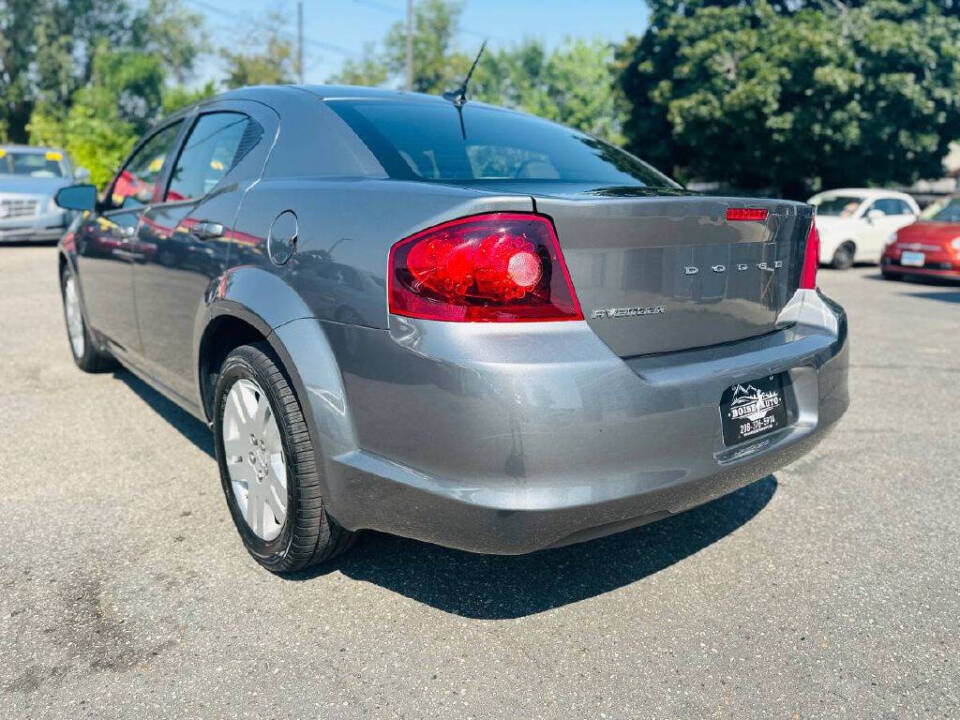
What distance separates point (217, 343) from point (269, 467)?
26.0 inches

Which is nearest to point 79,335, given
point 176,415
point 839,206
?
point 176,415

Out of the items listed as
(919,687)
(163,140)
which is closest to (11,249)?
(163,140)

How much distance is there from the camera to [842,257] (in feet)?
46.7

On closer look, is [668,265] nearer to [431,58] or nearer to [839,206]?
[839,206]

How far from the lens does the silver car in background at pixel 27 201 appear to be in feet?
42.2

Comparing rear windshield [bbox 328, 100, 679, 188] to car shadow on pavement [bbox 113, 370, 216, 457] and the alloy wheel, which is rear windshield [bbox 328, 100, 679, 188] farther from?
car shadow on pavement [bbox 113, 370, 216, 457]

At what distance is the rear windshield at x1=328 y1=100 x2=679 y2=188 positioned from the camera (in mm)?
2650

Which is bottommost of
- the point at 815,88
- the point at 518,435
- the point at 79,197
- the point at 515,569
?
the point at 515,569

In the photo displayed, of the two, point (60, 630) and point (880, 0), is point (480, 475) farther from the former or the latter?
point (880, 0)

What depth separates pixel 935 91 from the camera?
1873 centimetres

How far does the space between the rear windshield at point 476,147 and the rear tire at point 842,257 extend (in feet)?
39.5

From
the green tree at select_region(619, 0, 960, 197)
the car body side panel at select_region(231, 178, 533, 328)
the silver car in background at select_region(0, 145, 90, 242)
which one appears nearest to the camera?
the car body side panel at select_region(231, 178, 533, 328)

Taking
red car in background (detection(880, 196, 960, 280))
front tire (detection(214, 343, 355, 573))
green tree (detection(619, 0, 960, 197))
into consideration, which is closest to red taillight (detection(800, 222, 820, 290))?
front tire (detection(214, 343, 355, 573))

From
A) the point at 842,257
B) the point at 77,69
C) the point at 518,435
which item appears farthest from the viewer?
the point at 77,69
